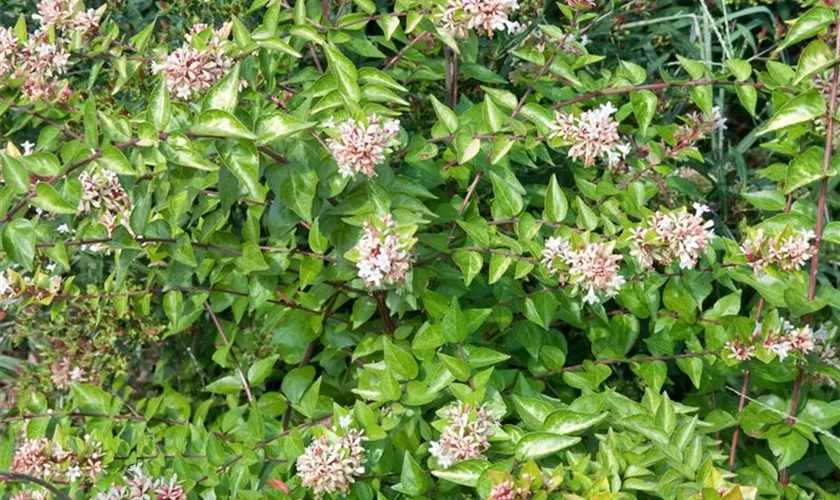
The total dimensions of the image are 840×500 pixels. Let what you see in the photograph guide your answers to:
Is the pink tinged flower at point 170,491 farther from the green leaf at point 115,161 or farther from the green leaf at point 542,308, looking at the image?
the green leaf at point 542,308

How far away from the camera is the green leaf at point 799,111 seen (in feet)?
6.16

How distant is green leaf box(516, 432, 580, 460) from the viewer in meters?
1.70

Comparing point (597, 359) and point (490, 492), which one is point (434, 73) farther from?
point (490, 492)

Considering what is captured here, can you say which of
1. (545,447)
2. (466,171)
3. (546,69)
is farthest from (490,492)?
(546,69)

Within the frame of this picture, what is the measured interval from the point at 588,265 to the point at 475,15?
49 cm

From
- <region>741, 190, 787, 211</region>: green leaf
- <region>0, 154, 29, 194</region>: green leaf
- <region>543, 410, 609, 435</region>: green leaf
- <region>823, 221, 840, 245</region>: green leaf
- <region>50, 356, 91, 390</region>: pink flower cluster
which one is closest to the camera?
<region>0, 154, 29, 194</region>: green leaf

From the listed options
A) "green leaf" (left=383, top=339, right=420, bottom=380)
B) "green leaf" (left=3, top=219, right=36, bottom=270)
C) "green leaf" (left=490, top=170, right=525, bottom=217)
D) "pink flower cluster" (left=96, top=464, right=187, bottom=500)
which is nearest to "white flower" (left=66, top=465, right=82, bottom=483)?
"pink flower cluster" (left=96, top=464, right=187, bottom=500)

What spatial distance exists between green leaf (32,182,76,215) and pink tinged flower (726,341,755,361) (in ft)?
4.01

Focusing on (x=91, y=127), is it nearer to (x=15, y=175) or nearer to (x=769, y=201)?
(x=15, y=175)

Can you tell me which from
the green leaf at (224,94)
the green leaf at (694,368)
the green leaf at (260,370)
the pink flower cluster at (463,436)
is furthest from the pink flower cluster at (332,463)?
the green leaf at (694,368)

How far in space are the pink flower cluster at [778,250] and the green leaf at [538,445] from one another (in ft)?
1.62

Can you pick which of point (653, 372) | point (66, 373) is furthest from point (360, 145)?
point (66, 373)

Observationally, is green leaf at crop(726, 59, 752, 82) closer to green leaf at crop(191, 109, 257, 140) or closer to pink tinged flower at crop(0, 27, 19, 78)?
green leaf at crop(191, 109, 257, 140)

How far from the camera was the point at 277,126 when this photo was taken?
1.66 metres
